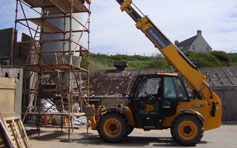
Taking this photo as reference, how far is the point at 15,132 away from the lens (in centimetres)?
733

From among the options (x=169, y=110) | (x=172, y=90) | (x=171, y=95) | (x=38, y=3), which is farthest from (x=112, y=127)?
(x=38, y=3)

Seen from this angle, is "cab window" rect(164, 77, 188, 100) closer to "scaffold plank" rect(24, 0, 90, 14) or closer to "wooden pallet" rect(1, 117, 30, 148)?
"wooden pallet" rect(1, 117, 30, 148)

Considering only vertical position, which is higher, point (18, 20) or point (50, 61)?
point (18, 20)

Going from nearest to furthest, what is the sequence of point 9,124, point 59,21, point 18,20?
point 9,124 < point 18,20 < point 59,21

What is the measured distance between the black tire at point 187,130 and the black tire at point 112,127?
1831 millimetres

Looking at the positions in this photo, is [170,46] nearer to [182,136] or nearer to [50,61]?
[182,136]

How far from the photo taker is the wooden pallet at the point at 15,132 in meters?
7.00

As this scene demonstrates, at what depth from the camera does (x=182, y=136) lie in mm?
9586

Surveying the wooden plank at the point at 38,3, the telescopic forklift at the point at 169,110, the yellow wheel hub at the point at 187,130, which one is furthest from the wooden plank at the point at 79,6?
the yellow wheel hub at the point at 187,130

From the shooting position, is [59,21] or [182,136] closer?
[182,136]

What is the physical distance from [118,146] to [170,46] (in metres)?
4.41

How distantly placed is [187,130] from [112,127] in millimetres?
2709

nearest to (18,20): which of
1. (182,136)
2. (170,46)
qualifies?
(170,46)

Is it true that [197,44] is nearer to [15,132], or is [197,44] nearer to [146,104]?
[146,104]
